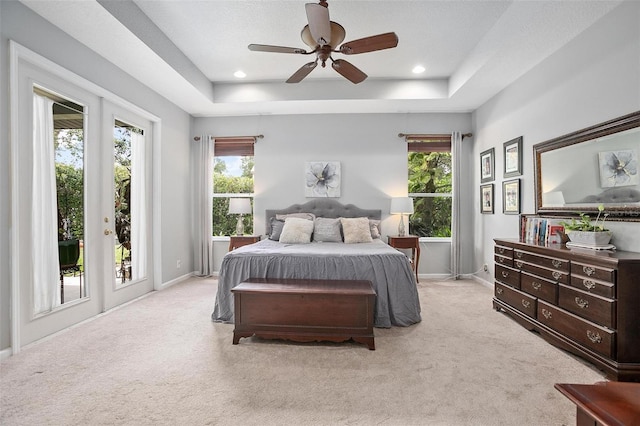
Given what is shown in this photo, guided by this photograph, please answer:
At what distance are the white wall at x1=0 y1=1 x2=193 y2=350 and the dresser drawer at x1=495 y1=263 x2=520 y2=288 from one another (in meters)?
4.45

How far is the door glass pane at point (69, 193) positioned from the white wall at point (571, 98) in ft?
16.2

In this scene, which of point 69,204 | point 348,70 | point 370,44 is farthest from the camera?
point 348,70

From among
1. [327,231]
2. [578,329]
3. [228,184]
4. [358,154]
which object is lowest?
[578,329]

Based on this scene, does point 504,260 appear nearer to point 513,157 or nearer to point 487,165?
point 513,157

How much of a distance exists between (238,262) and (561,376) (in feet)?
9.09

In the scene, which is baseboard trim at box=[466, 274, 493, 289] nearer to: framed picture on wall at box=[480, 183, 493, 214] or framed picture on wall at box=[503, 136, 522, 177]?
framed picture on wall at box=[480, 183, 493, 214]

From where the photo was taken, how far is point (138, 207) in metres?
4.22

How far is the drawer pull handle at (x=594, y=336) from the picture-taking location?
2204 mm

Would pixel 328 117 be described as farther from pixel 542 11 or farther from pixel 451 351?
pixel 451 351

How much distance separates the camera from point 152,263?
4.52 m

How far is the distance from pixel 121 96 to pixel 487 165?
5.06 m

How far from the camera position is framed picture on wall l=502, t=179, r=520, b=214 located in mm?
4004

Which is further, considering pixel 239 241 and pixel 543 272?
pixel 239 241

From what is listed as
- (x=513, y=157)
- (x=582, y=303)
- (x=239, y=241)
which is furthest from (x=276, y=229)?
(x=582, y=303)
